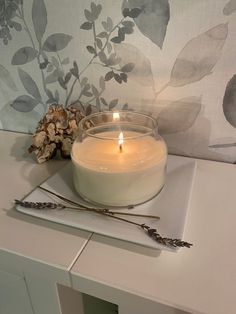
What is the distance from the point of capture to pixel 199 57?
1.61ft

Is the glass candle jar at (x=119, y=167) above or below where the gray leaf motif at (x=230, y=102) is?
below

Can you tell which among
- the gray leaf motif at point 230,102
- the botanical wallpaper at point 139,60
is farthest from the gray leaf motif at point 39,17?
the gray leaf motif at point 230,102

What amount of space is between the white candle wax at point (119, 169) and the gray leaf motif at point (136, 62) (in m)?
0.14

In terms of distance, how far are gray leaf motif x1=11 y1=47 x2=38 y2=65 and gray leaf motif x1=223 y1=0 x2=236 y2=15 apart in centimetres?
35

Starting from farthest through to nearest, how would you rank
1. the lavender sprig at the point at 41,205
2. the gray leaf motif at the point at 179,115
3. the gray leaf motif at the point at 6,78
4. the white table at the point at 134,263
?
the gray leaf motif at the point at 6,78 → the gray leaf motif at the point at 179,115 → the lavender sprig at the point at 41,205 → the white table at the point at 134,263

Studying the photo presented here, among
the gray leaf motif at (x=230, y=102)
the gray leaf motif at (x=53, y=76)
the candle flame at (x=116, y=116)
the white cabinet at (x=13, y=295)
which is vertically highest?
the gray leaf motif at (x=53, y=76)

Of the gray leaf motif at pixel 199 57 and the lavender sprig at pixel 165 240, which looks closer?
the lavender sprig at pixel 165 240

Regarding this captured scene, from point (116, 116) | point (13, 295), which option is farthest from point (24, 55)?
point (13, 295)

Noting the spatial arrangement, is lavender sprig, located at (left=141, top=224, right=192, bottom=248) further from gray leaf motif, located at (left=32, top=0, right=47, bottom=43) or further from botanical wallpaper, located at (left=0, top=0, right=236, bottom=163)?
gray leaf motif, located at (left=32, top=0, right=47, bottom=43)

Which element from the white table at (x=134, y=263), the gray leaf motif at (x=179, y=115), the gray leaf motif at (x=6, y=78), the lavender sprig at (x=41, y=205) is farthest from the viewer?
the gray leaf motif at (x=6, y=78)

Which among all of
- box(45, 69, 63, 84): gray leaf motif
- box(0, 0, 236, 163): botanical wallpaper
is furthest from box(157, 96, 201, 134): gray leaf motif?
box(45, 69, 63, 84): gray leaf motif

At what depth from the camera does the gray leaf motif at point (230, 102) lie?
50 cm

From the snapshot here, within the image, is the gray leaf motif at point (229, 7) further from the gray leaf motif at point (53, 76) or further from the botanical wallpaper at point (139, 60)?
the gray leaf motif at point (53, 76)

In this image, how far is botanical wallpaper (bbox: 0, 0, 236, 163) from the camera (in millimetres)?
478
